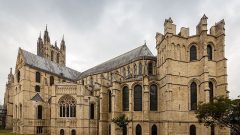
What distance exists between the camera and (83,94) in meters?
49.5

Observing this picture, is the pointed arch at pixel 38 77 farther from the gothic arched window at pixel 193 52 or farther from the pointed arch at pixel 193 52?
the gothic arched window at pixel 193 52

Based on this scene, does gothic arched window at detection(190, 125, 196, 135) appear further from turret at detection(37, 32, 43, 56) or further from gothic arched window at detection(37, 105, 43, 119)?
turret at detection(37, 32, 43, 56)

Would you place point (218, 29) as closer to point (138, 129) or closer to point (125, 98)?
point (125, 98)

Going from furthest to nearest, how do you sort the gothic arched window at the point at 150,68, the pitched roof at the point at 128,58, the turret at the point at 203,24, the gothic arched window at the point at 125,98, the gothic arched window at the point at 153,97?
the pitched roof at the point at 128,58
the gothic arched window at the point at 150,68
the gothic arched window at the point at 125,98
the gothic arched window at the point at 153,97
the turret at the point at 203,24

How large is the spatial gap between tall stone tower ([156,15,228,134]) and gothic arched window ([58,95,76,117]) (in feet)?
56.2

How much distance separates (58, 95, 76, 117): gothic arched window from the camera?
49438 millimetres

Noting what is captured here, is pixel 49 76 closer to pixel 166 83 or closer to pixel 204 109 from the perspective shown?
pixel 166 83

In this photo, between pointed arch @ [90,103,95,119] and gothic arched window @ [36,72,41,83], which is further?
gothic arched window @ [36,72,41,83]

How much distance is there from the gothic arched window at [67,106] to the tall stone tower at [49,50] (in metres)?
37.1

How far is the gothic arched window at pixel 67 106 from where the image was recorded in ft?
162

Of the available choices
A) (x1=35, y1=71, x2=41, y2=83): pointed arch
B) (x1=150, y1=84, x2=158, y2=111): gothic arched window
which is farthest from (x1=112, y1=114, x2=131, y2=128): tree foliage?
(x1=35, y1=71, x2=41, y2=83): pointed arch

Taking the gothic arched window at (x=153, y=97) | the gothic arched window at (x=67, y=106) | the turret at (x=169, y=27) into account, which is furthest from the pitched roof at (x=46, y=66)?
the turret at (x=169, y=27)

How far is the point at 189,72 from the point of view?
41.6m

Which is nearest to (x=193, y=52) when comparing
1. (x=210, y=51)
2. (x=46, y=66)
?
(x=210, y=51)
